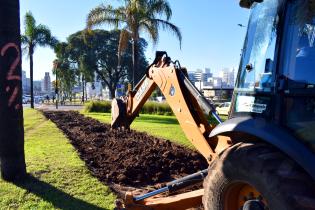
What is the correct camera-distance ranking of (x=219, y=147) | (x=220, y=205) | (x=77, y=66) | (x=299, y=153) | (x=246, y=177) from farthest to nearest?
(x=77, y=66) → (x=219, y=147) → (x=220, y=205) → (x=246, y=177) → (x=299, y=153)

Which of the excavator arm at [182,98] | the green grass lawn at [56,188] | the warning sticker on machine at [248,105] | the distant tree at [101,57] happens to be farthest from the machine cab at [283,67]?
the distant tree at [101,57]

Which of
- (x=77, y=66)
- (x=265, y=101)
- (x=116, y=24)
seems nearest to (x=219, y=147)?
(x=265, y=101)

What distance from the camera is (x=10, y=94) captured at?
→ 6.81m

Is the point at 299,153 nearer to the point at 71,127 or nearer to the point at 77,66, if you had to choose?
the point at 71,127

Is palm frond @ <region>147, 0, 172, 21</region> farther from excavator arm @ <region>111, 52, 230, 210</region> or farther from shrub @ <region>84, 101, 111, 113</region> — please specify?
excavator arm @ <region>111, 52, 230, 210</region>

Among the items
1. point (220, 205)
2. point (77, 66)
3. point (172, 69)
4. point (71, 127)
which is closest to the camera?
point (220, 205)

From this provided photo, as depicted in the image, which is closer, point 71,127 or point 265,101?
point 265,101

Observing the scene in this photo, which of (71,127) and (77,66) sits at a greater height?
(77,66)

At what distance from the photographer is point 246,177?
11.6 ft

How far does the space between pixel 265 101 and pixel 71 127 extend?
14.7 metres

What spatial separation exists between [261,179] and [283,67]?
1.01 m

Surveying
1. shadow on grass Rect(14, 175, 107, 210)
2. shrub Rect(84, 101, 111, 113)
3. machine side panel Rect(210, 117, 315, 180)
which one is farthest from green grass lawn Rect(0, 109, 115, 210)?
shrub Rect(84, 101, 111, 113)

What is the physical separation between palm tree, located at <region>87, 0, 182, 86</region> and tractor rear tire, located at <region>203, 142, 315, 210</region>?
20287mm

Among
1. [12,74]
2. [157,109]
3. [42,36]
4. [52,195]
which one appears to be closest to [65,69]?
[42,36]
